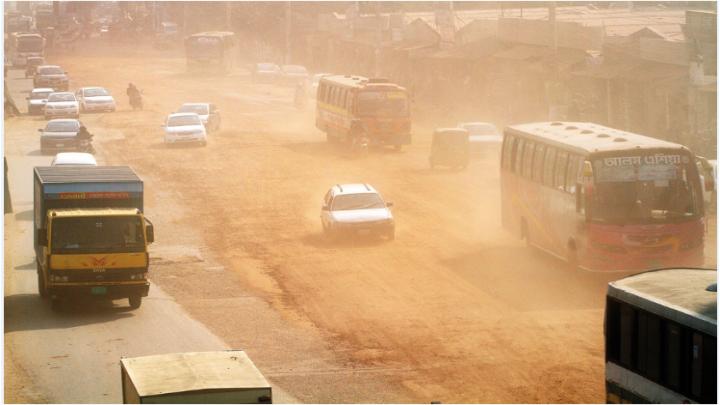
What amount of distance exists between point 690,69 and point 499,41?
23.7 metres

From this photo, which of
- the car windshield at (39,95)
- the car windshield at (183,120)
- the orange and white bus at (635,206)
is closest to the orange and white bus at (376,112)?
the car windshield at (183,120)

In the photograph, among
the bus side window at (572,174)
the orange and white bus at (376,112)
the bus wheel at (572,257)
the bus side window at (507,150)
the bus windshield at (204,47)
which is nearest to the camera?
the bus side window at (572,174)

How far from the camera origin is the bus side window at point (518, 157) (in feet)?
104

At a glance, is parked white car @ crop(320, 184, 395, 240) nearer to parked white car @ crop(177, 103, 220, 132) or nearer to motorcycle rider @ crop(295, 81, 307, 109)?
parked white car @ crop(177, 103, 220, 132)

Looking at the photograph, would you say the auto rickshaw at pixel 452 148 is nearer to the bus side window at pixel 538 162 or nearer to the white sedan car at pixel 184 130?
the white sedan car at pixel 184 130

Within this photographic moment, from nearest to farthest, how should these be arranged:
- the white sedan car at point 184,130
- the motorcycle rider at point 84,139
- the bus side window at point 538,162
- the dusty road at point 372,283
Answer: the dusty road at point 372,283, the bus side window at point 538,162, the motorcycle rider at point 84,139, the white sedan car at point 184,130

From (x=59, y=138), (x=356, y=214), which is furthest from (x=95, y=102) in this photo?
(x=356, y=214)

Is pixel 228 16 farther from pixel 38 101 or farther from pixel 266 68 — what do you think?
pixel 38 101

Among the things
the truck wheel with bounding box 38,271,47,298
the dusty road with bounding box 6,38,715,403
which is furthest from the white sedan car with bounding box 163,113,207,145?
the truck wheel with bounding box 38,271,47,298

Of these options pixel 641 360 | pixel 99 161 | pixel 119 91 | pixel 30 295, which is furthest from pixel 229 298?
pixel 119 91

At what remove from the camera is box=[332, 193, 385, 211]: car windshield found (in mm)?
34906

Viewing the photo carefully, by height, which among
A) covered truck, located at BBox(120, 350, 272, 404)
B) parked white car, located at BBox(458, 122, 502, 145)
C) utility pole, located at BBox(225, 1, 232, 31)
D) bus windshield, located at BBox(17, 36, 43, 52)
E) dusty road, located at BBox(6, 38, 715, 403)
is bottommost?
dusty road, located at BBox(6, 38, 715, 403)

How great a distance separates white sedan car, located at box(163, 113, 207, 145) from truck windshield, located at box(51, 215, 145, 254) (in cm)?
3132

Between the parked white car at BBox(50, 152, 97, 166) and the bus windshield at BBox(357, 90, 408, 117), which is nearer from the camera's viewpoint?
the parked white car at BBox(50, 152, 97, 166)
